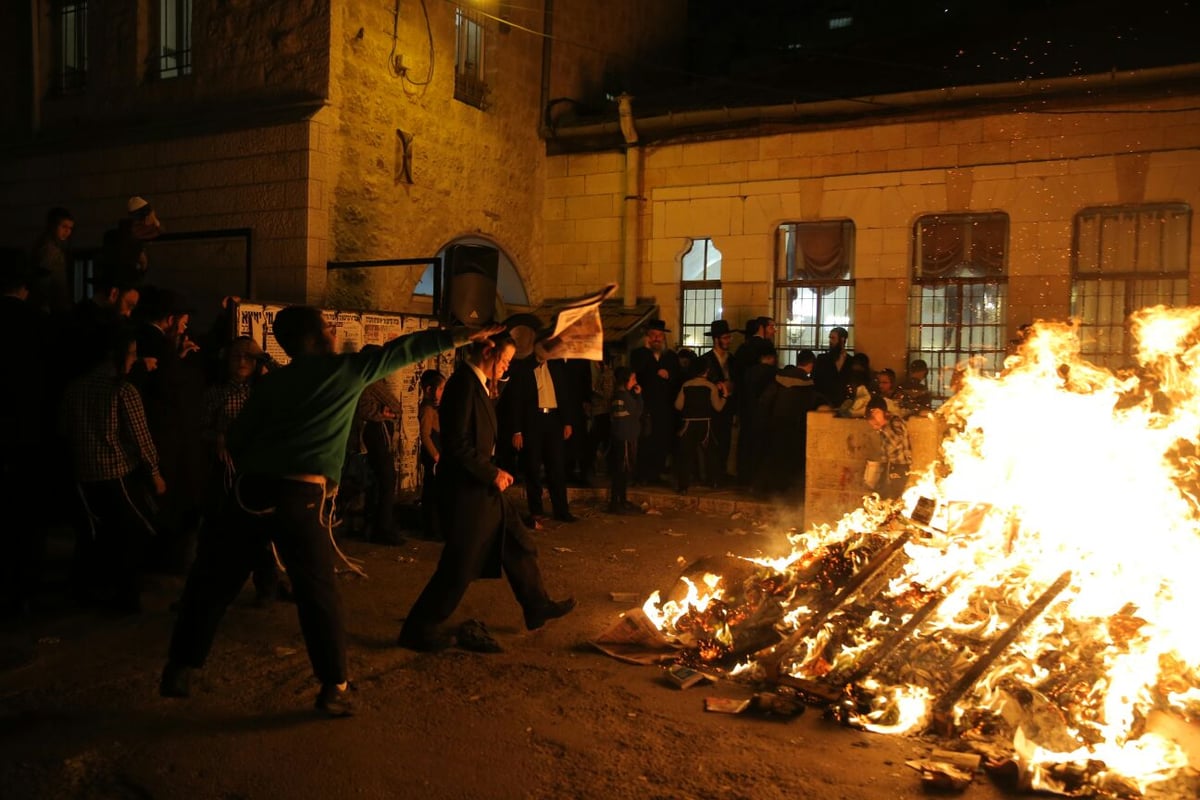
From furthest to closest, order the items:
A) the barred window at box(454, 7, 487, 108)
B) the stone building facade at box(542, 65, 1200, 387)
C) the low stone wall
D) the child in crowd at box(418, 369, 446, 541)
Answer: the barred window at box(454, 7, 487, 108)
the stone building facade at box(542, 65, 1200, 387)
the low stone wall
the child in crowd at box(418, 369, 446, 541)

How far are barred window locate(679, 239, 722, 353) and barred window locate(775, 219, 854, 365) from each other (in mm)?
1009

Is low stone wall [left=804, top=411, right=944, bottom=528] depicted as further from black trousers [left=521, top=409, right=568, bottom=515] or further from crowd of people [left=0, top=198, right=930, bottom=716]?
black trousers [left=521, top=409, right=568, bottom=515]

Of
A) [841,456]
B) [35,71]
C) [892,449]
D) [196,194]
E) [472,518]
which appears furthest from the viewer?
[35,71]

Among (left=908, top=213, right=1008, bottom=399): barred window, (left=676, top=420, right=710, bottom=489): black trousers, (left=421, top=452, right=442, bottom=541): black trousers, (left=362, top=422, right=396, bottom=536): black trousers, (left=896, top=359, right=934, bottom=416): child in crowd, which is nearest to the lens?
(left=362, top=422, right=396, bottom=536): black trousers

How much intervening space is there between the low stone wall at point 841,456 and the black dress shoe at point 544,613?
4.59m

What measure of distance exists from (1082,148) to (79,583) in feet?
41.3

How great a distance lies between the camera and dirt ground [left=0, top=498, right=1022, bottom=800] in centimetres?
456

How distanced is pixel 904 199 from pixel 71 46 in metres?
12.8

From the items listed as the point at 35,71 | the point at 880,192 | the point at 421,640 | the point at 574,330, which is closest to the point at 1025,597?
the point at 574,330

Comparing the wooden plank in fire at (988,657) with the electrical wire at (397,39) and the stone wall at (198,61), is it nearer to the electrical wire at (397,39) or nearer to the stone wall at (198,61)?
the stone wall at (198,61)

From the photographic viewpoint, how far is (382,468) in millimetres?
9656

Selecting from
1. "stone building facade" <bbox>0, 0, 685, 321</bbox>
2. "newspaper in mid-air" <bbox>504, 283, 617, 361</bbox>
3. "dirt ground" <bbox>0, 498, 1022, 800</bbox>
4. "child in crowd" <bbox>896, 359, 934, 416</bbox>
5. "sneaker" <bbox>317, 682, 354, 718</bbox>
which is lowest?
"dirt ground" <bbox>0, 498, 1022, 800</bbox>

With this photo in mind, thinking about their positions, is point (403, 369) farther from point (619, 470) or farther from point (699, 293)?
point (699, 293)

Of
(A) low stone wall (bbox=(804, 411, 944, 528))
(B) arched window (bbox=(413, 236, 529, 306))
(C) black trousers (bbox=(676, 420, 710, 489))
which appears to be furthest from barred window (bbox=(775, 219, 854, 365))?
(B) arched window (bbox=(413, 236, 529, 306))
